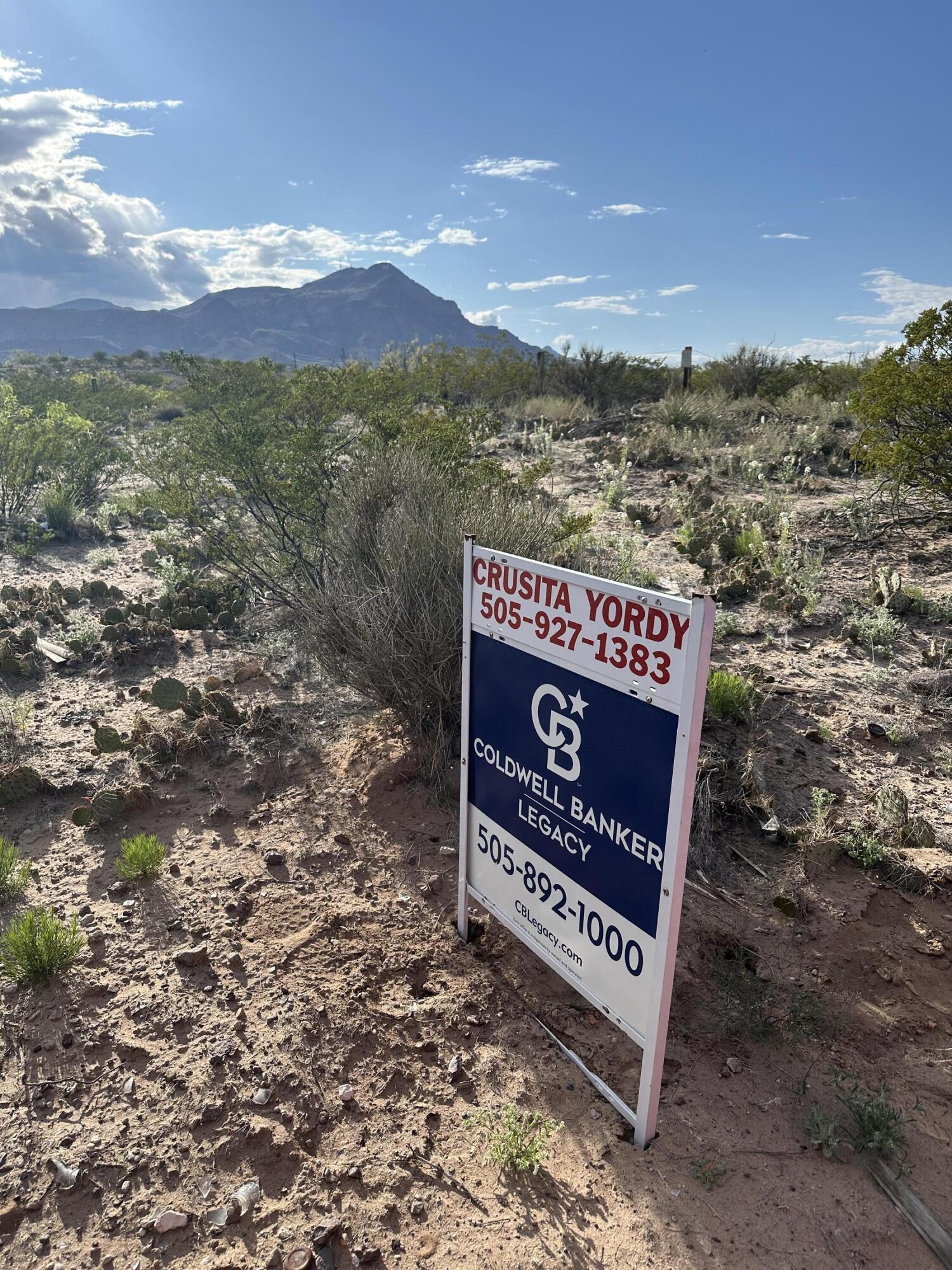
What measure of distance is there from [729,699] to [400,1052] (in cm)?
280

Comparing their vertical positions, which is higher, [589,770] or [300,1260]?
[589,770]

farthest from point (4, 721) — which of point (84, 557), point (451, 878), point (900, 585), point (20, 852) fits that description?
point (900, 585)

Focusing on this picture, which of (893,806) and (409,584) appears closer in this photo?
(893,806)

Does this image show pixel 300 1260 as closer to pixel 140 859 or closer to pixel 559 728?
pixel 559 728

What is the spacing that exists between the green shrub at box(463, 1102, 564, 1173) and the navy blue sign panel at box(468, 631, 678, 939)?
0.72 metres

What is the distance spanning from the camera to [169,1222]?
2.18 m

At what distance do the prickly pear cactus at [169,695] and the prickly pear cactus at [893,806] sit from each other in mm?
4291

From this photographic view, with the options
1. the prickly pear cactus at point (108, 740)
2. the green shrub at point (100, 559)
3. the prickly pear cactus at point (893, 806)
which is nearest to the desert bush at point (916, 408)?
the prickly pear cactus at point (893, 806)

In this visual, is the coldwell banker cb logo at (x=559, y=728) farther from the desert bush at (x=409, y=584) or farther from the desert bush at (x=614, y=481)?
the desert bush at (x=614, y=481)

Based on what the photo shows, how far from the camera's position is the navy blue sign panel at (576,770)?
2129 millimetres

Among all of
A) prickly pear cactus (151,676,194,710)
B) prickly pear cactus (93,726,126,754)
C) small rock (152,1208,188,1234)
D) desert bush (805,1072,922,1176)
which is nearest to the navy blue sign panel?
desert bush (805,1072,922,1176)

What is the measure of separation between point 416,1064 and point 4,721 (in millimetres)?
4067

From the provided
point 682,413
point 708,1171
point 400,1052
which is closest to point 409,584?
point 400,1052

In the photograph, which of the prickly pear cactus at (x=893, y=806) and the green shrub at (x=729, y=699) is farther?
the green shrub at (x=729, y=699)
